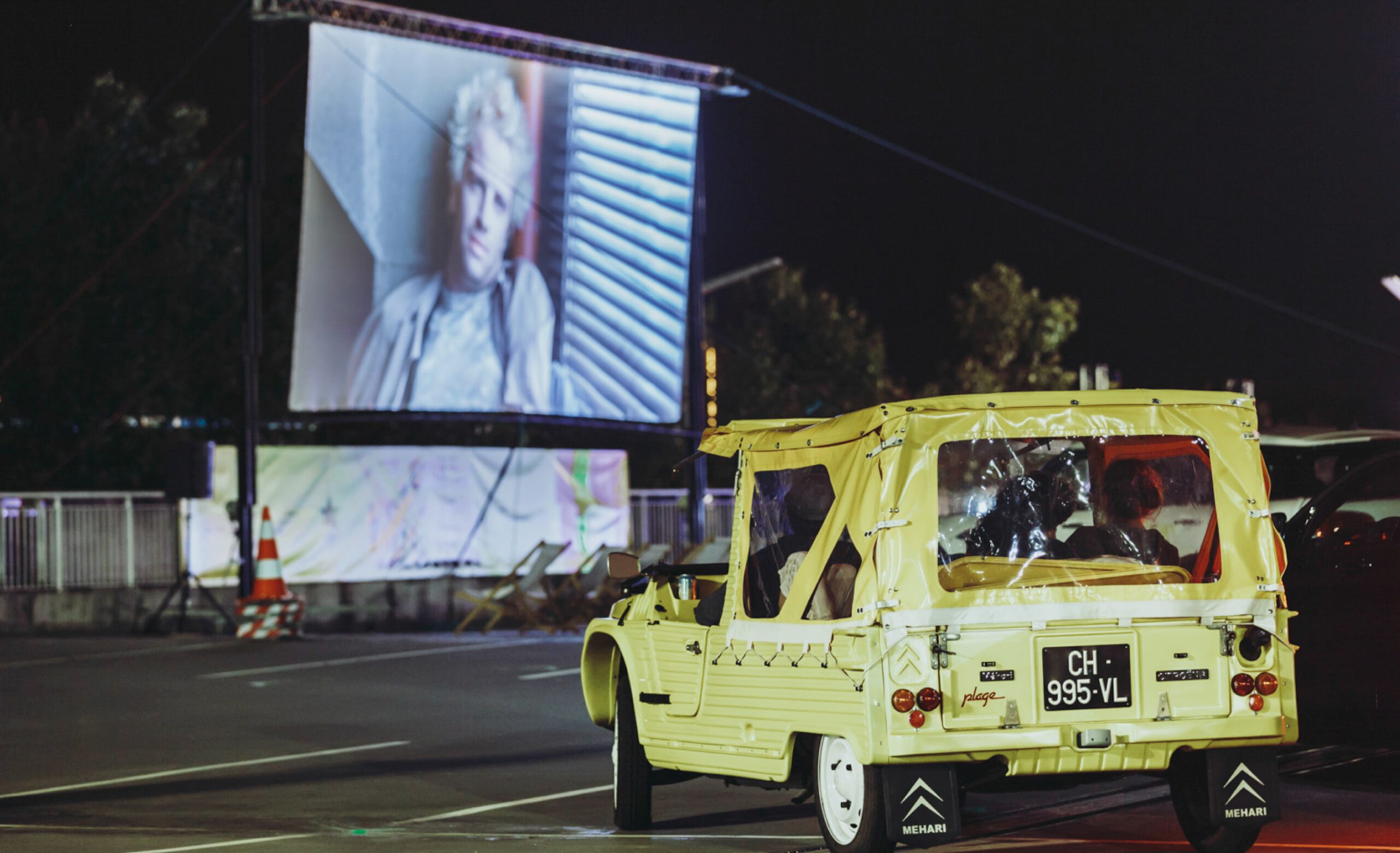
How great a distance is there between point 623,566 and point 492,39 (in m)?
20.8

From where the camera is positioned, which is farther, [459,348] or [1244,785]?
[459,348]

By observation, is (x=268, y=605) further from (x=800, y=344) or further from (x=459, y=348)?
(x=800, y=344)

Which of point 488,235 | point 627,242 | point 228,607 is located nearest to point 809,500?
point 228,607

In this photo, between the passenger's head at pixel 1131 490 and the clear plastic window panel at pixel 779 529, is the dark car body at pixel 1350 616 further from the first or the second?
the clear plastic window panel at pixel 779 529

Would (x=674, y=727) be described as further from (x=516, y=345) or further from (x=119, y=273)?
(x=119, y=273)

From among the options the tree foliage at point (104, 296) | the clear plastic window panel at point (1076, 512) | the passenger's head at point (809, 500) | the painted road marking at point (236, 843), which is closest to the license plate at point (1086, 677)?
the clear plastic window panel at point (1076, 512)

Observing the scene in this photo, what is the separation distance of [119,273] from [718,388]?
66.7 feet

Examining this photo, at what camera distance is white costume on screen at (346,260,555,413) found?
27078 mm

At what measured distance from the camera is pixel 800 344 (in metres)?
55.8

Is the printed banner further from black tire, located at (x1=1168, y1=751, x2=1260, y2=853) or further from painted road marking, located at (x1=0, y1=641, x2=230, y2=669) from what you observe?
black tire, located at (x1=1168, y1=751, x2=1260, y2=853)

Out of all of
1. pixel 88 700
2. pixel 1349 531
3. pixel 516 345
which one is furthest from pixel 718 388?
pixel 1349 531

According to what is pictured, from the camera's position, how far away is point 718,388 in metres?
51.2

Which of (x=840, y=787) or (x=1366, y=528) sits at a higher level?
(x=1366, y=528)

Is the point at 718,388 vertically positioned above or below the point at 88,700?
above
